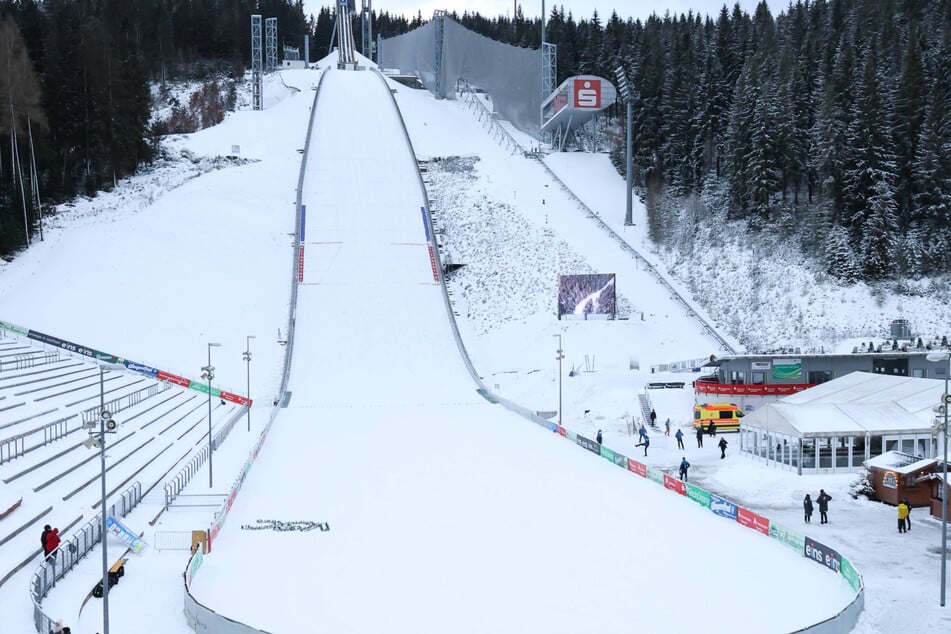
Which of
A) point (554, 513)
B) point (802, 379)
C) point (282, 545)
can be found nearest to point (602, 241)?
point (802, 379)

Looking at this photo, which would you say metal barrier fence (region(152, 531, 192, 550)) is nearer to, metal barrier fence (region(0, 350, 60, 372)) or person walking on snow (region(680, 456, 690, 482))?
person walking on snow (region(680, 456, 690, 482))

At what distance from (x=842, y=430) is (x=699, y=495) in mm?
5405

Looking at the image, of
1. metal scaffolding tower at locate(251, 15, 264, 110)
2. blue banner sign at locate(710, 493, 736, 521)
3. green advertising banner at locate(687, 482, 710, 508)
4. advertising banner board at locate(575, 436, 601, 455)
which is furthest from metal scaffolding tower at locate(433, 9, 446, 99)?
blue banner sign at locate(710, 493, 736, 521)

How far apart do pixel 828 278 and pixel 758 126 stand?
8693 millimetres

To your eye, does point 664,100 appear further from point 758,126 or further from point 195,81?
point 195,81

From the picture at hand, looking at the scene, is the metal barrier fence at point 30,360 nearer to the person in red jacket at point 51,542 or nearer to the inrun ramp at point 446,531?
the inrun ramp at point 446,531

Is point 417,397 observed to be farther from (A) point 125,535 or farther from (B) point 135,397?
(A) point 125,535

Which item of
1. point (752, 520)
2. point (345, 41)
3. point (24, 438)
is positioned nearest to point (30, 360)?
point (24, 438)

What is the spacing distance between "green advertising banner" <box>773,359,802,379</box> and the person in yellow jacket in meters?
13.1

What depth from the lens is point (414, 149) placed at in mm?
61188

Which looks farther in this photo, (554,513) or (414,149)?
(414,149)

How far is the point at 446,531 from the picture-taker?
703 inches

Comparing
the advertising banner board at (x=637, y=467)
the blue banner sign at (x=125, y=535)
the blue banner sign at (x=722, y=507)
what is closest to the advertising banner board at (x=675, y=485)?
the advertising banner board at (x=637, y=467)

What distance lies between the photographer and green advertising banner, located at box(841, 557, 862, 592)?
45.8ft
